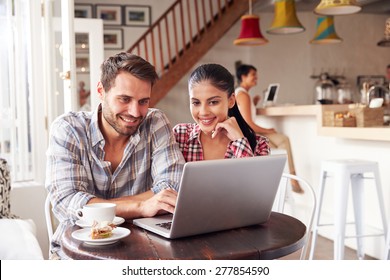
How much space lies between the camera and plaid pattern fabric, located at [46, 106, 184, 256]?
139 cm

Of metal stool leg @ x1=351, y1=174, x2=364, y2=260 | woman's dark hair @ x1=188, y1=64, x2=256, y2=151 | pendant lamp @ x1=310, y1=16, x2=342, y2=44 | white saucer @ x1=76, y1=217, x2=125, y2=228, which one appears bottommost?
metal stool leg @ x1=351, y1=174, x2=364, y2=260

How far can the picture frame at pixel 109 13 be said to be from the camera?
6.85 m

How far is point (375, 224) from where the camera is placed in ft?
10.3

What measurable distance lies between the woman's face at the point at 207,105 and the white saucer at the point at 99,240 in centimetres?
61

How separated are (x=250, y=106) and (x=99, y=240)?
2.11 metres

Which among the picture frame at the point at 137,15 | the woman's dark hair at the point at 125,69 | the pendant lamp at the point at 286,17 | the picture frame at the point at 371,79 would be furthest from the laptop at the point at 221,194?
the picture frame at the point at 371,79

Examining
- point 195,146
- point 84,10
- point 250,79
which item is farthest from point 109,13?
point 195,146

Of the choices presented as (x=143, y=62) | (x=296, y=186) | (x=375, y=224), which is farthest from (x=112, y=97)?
(x=296, y=186)

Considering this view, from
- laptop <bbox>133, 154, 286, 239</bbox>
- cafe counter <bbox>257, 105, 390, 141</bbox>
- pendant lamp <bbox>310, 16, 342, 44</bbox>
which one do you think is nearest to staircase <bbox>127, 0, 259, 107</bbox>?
pendant lamp <bbox>310, 16, 342, 44</bbox>

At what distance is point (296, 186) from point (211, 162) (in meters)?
3.17

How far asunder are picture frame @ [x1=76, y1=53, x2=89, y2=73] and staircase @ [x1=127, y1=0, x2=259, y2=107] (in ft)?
9.81

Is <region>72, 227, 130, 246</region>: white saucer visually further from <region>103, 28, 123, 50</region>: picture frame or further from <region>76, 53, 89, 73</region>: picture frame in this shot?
<region>103, 28, 123, 50</region>: picture frame

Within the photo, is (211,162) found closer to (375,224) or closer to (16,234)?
(16,234)

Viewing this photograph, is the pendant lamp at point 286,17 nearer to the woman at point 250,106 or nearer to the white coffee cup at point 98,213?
the woman at point 250,106
